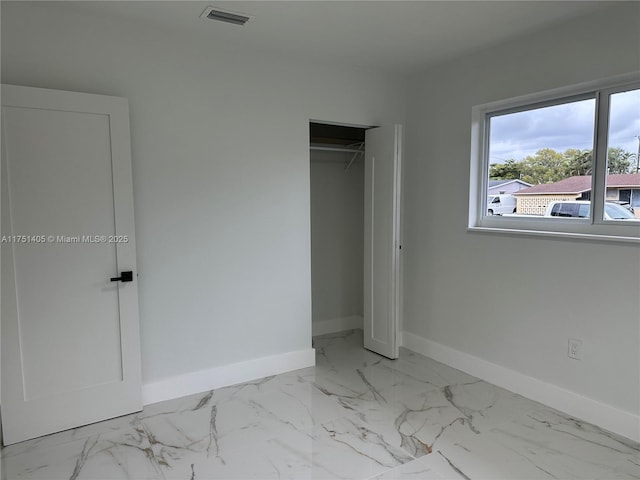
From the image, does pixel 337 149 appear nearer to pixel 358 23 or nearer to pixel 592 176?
pixel 358 23

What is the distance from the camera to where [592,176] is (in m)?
2.69

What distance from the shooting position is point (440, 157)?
3.64 meters

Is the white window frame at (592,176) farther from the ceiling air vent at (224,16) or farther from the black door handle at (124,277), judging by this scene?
the black door handle at (124,277)

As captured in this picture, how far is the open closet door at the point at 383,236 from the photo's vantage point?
11.8 feet

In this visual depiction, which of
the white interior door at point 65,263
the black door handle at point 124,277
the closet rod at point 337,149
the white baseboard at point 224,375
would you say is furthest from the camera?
the closet rod at point 337,149

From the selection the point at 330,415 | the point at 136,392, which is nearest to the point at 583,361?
the point at 330,415

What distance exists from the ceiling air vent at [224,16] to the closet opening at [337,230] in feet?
5.60

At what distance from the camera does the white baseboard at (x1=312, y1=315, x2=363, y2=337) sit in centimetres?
452

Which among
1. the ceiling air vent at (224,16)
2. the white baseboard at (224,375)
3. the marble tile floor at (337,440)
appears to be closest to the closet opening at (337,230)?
the white baseboard at (224,375)

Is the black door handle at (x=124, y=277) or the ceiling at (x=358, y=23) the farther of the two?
the black door handle at (x=124, y=277)

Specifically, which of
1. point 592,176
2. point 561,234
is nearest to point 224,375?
point 561,234

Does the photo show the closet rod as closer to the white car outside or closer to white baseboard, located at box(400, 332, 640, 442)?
the white car outside

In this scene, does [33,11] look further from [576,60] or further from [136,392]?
[576,60]

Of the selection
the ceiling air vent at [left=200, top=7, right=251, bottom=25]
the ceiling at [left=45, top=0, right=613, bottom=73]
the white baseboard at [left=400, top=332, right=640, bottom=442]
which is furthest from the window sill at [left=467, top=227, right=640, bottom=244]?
the ceiling air vent at [left=200, top=7, right=251, bottom=25]
